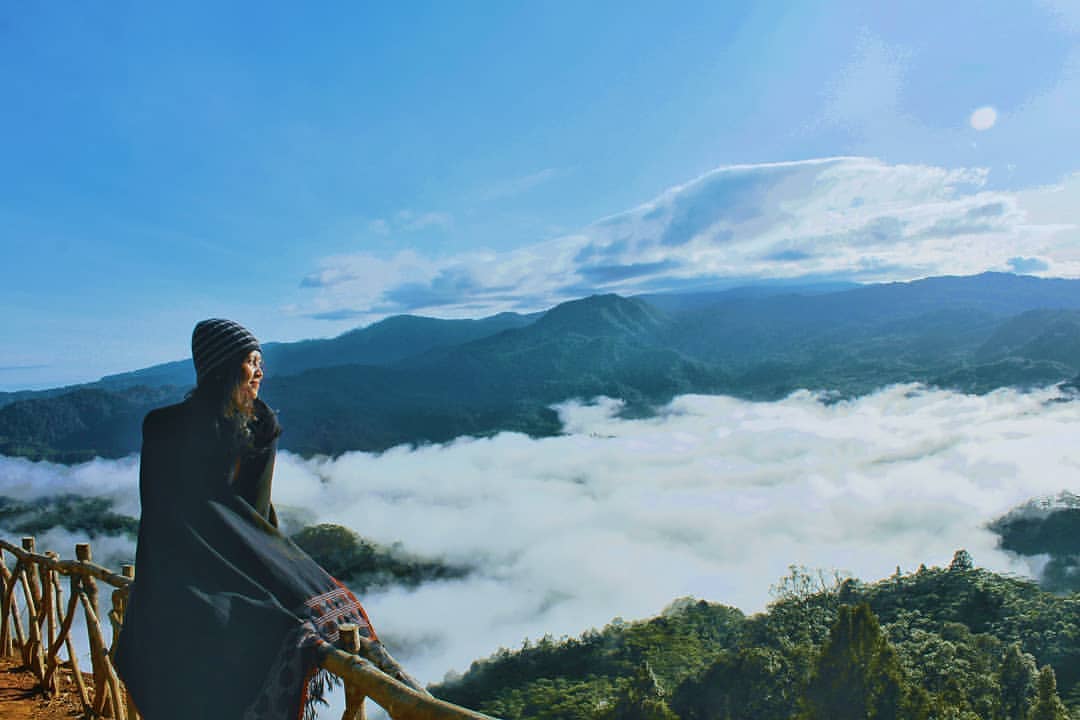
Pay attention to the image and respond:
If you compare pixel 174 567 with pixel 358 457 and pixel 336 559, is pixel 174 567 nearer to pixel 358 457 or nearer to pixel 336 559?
pixel 336 559

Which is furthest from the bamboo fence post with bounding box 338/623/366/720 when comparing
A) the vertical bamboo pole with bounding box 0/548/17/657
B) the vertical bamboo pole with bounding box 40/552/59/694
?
the vertical bamboo pole with bounding box 0/548/17/657

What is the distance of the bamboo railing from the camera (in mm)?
2277

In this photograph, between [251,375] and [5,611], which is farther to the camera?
[5,611]

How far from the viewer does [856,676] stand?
36844 millimetres

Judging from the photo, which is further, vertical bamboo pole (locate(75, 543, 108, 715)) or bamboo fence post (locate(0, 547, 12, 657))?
bamboo fence post (locate(0, 547, 12, 657))

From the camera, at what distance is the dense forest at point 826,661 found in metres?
37.1

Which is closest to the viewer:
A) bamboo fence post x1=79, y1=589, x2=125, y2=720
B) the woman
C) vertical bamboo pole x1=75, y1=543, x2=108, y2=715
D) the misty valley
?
the woman

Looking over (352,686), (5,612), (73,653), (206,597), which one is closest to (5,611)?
(5,612)

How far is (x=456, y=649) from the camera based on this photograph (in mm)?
121500

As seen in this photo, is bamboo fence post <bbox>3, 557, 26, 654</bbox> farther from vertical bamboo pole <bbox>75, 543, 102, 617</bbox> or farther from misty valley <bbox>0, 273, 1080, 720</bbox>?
misty valley <bbox>0, 273, 1080, 720</bbox>

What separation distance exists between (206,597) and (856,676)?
4316 centimetres

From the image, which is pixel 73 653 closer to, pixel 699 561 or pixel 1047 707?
pixel 1047 707

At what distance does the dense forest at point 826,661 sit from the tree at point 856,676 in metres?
0.07

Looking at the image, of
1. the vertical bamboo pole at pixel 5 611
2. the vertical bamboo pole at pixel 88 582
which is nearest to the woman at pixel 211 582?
the vertical bamboo pole at pixel 88 582
